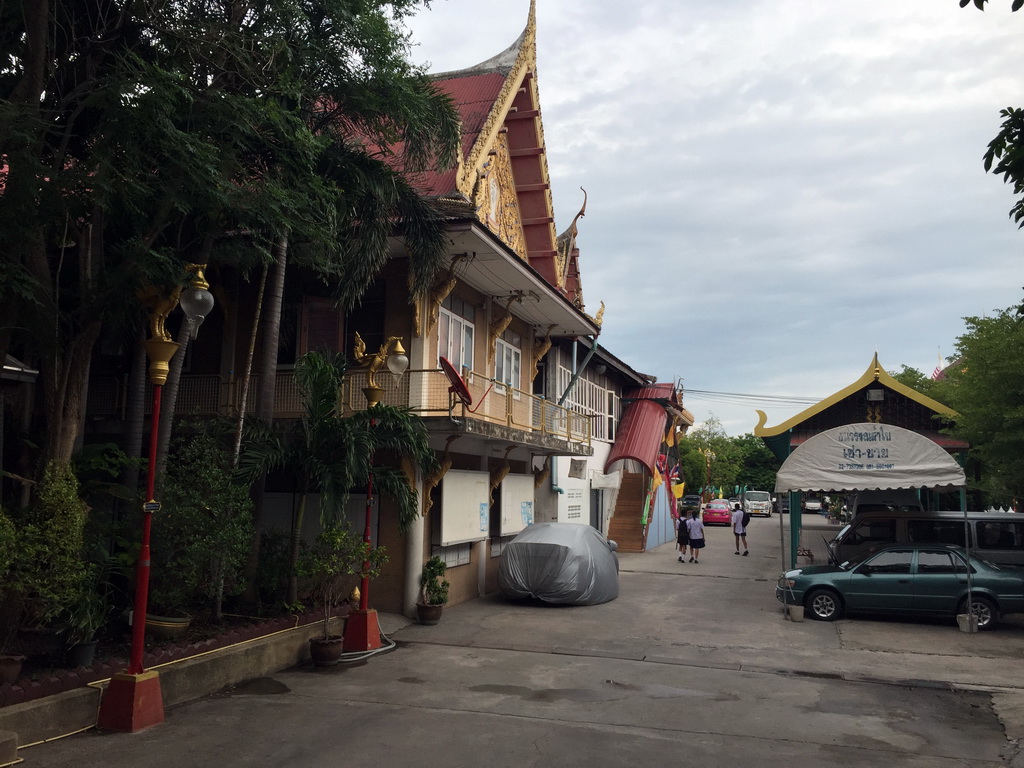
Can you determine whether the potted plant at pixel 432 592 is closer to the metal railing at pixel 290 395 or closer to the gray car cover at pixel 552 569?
the gray car cover at pixel 552 569

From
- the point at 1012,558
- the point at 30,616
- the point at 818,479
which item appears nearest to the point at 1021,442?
the point at 1012,558

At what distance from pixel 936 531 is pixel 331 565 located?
12867 mm

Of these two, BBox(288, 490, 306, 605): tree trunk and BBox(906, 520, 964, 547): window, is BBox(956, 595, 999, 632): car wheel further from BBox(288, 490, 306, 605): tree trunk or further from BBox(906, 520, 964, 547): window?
BBox(288, 490, 306, 605): tree trunk

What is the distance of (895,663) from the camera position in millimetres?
11742

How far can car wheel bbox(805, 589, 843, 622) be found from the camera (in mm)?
15141

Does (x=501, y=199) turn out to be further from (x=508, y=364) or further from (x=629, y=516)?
(x=629, y=516)

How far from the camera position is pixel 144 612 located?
7941mm

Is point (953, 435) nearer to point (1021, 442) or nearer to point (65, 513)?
point (1021, 442)

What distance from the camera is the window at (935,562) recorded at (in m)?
14.5

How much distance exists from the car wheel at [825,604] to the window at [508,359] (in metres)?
7.93

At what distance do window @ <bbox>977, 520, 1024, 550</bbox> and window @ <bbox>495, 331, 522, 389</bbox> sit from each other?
1038 cm

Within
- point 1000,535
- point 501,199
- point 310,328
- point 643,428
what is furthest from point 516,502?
point 643,428

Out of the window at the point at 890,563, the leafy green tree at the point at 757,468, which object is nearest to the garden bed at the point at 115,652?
the window at the point at 890,563

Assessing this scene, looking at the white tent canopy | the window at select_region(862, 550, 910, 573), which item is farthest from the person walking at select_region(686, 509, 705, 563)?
the window at select_region(862, 550, 910, 573)
